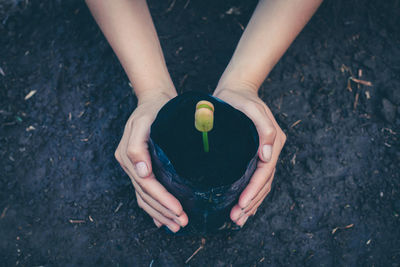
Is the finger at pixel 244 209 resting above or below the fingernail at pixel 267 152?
below

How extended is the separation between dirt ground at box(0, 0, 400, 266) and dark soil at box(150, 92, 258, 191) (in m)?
0.58

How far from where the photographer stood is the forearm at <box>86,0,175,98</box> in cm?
102

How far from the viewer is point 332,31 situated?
144 centimetres

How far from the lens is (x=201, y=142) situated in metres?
0.75

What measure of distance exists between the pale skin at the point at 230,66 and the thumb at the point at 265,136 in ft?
0.13

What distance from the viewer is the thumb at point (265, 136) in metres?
0.84

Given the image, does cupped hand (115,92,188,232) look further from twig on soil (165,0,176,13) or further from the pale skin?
twig on soil (165,0,176,13)

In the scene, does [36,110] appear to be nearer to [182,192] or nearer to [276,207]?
[182,192]

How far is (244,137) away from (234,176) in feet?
0.31

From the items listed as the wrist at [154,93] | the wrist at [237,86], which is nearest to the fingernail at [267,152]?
the wrist at [237,86]

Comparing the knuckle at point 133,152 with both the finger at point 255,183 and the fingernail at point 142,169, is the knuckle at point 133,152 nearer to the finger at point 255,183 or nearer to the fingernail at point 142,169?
the fingernail at point 142,169

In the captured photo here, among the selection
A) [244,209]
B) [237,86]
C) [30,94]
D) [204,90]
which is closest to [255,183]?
[244,209]

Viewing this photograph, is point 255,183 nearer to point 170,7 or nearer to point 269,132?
point 269,132

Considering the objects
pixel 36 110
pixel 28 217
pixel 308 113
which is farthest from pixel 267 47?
pixel 28 217
